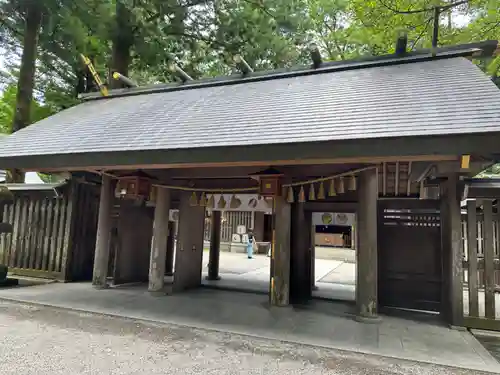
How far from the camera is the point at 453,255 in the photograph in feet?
17.9

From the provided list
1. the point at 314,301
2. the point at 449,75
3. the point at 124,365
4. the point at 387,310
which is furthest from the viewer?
the point at 314,301

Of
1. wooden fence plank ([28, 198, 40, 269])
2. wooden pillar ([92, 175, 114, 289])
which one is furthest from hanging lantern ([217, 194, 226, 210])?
wooden fence plank ([28, 198, 40, 269])

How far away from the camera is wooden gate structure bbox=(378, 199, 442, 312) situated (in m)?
6.37

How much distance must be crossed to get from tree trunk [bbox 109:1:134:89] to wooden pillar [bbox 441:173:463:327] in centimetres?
A: 1047

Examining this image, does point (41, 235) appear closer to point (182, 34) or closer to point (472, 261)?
point (182, 34)

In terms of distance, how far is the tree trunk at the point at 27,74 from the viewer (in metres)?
10.2

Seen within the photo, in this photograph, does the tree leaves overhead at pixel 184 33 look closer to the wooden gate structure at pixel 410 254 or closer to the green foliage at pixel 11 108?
the green foliage at pixel 11 108

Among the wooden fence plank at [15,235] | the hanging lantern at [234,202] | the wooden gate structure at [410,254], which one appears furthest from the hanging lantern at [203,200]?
the wooden fence plank at [15,235]

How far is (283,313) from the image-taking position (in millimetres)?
5836

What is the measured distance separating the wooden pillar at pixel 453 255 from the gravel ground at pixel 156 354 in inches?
78.7

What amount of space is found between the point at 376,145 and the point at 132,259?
672cm

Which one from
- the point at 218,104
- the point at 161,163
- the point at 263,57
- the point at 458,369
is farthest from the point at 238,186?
the point at 263,57

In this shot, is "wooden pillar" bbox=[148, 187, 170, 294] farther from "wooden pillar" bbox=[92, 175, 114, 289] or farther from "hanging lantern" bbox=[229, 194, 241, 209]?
"hanging lantern" bbox=[229, 194, 241, 209]

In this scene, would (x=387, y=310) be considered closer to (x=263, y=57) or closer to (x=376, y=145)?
(x=376, y=145)
